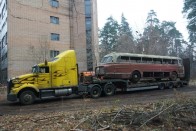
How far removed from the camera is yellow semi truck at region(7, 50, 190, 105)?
63.1 ft

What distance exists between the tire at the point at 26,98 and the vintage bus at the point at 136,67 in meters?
6.31

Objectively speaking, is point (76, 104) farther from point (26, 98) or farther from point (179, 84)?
point (179, 84)

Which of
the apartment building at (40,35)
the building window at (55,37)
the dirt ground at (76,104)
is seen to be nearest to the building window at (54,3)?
the apartment building at (40,35)

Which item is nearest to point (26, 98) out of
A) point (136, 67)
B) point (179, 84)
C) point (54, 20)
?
point (136, 67)

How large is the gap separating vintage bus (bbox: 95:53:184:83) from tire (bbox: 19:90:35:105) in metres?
6.31

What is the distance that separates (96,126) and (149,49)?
40.4 metres

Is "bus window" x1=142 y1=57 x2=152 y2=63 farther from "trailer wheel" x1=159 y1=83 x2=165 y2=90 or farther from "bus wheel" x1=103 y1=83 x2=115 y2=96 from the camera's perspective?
"bus wheel" x1=103 y1=83 x2=115 y2=96

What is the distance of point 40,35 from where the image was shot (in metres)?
44.2

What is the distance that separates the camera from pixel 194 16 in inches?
2281

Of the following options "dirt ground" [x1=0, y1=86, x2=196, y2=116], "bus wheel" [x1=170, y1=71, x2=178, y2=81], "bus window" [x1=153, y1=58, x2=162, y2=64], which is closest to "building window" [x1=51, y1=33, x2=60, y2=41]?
"bus window" [x1=153, y1=58, x2=162, y2=64]

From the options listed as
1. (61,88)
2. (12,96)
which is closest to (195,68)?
(61,88)

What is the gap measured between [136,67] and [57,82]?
7624mm

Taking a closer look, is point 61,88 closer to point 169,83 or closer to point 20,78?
point 20,78

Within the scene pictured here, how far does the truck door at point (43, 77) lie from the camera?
66.0 feet
